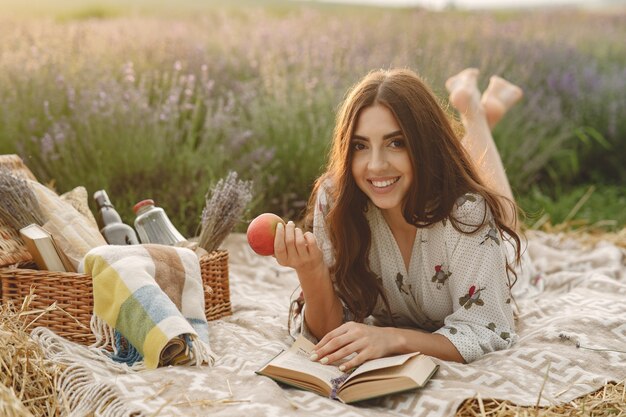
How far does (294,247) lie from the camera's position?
89.9 inches

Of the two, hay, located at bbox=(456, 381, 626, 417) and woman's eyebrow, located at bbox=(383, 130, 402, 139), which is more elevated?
woman's eyebrow, located at bbox=(383, 130, 402, 139)

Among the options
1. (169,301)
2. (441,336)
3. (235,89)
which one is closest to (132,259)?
(169,301)

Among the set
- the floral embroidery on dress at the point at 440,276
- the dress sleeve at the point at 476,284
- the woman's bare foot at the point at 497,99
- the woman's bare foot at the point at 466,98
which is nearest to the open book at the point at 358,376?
the dress sleeve at the point at 476,284

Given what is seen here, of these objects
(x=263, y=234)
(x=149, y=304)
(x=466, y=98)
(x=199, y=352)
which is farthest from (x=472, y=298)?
(x=466, y=98)

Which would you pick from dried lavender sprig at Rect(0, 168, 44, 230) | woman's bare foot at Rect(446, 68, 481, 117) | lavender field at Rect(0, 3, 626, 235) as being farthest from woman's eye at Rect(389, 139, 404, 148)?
woman's bare foot at Rect(446, 68, 481, 117)

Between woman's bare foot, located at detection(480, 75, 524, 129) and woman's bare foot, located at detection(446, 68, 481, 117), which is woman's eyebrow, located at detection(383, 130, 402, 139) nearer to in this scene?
woman's bare foot, located at detection(446, 68, 481, 117)

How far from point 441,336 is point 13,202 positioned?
1.42 meters

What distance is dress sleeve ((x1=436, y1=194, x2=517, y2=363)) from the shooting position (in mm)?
2379

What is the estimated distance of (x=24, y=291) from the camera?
8.42 ft

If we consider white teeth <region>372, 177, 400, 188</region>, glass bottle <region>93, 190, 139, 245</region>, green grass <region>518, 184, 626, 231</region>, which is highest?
white teeth <region>372, 177, 400, 188</region>

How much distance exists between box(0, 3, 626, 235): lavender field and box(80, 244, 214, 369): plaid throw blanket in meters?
1.10

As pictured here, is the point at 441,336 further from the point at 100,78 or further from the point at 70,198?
the point at 100,78

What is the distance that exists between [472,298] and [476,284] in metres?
0.04

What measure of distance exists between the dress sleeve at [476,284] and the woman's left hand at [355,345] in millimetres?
225
